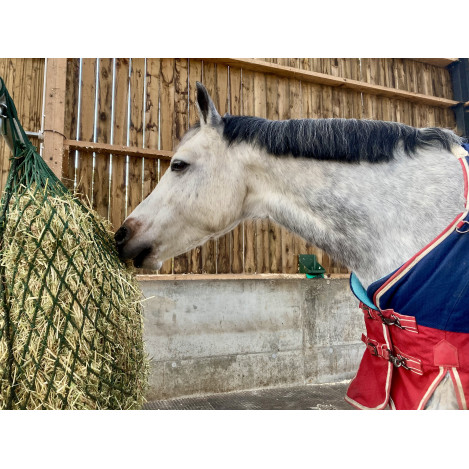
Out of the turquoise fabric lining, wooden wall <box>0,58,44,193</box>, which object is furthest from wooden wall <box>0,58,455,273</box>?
the turquoise fabric lining

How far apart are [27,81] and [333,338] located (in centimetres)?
284

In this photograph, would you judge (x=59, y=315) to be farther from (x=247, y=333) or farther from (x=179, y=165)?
(x=247, y=333)

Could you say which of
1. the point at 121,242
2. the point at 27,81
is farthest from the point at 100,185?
the point at 121,242

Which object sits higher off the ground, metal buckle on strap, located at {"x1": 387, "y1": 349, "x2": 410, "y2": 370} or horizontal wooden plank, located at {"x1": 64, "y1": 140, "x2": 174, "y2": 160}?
horizontal wooden plank, located at {"x1": 64, "y1": 140, "x2": 174, "y2": 160}

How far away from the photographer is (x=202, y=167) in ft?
3.64

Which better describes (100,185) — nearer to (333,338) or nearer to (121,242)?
(121,242)

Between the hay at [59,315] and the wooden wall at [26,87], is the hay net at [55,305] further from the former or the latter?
the wooden wall at [26,87]

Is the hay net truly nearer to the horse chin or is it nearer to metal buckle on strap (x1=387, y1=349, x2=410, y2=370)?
the horse chin

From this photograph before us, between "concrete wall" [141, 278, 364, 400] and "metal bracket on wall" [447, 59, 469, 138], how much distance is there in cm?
170

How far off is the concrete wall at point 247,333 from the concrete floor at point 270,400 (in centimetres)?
5

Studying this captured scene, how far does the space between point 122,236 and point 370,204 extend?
0.78 meters

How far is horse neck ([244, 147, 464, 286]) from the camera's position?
0.85m


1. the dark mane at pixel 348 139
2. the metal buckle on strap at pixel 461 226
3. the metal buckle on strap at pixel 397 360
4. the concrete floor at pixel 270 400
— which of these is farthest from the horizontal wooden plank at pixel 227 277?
the metal buckle on strap at pixel 461 226
